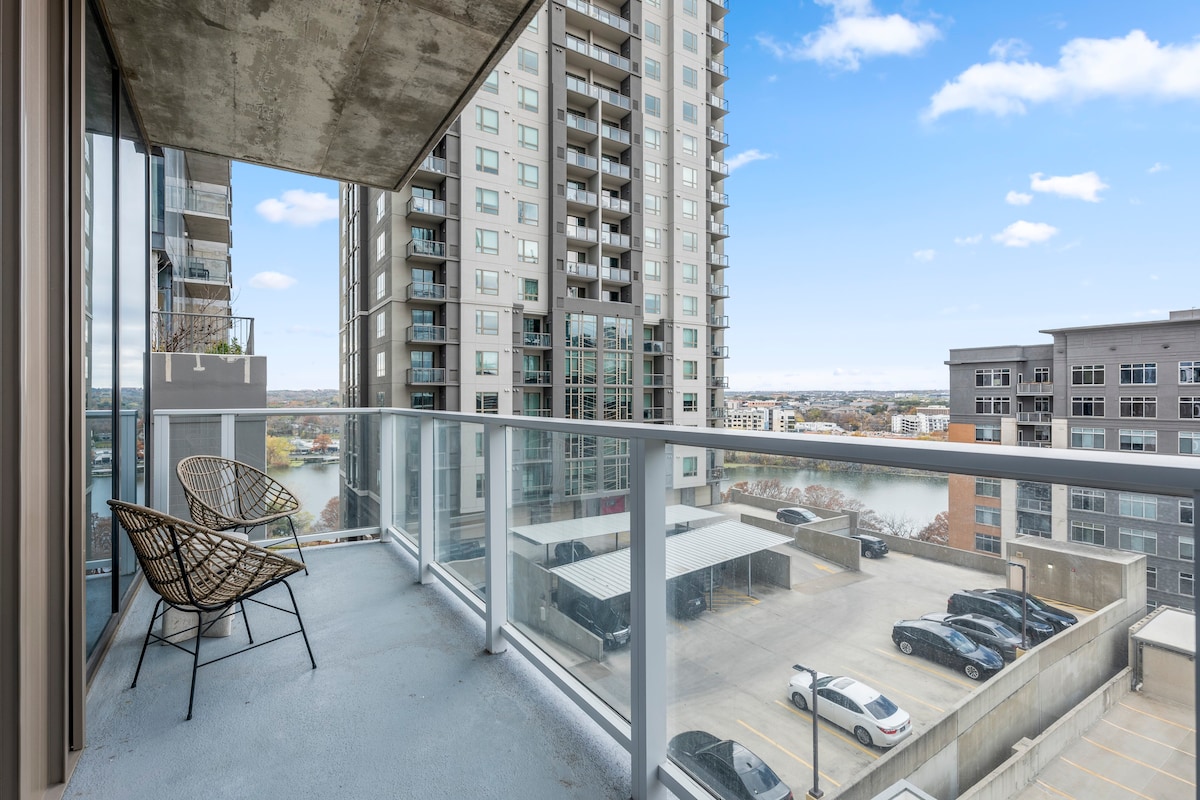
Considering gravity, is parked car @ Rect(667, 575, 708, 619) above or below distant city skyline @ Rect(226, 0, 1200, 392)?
below

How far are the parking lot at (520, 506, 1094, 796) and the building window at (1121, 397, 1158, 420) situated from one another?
16.0 meters

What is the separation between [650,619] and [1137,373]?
16581mm

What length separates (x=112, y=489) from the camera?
233 cm

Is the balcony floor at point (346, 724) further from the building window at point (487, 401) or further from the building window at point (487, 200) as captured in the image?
the building window at point (487, 200)

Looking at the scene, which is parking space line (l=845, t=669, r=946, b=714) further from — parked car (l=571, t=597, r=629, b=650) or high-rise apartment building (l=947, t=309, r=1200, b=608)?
high-rise apartment building (l=947, t=309, r=1200, b=608)

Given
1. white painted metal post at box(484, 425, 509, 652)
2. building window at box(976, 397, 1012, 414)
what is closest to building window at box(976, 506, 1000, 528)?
white painted metal post at box(484, 425, 509, 652)

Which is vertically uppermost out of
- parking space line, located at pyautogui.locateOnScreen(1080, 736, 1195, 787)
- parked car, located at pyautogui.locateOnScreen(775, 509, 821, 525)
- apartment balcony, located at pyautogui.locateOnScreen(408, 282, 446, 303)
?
apartment balcony, located at pyautogui.locateOnScreen(408, 282, 446, 303)

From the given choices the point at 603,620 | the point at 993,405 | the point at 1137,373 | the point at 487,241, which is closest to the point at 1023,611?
the point at 603,620

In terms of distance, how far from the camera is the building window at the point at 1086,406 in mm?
12953

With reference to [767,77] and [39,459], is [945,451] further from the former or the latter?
[767,77]

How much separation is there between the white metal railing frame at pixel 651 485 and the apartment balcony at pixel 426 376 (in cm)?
1465

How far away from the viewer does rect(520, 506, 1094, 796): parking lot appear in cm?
90

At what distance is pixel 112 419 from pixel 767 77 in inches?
1941

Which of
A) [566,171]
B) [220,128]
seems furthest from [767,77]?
[220,128]
